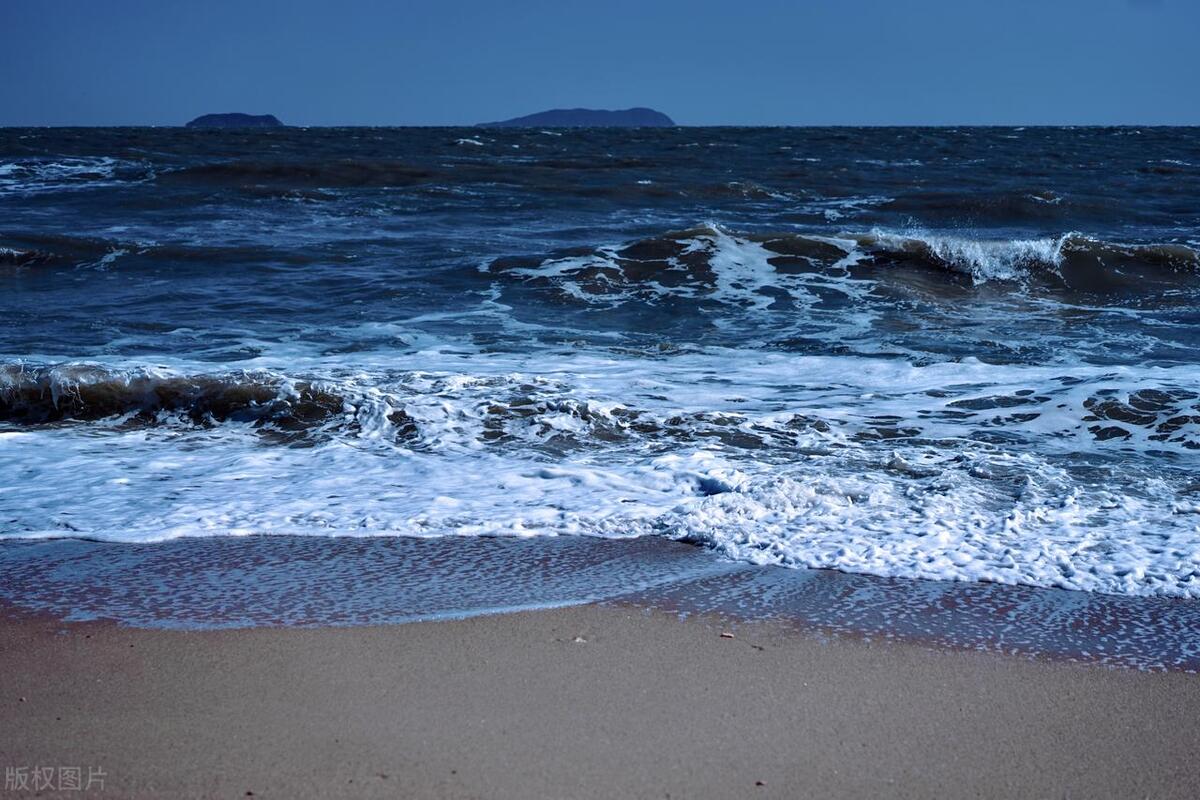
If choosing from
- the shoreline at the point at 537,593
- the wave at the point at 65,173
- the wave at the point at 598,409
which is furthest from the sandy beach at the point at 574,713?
the wave at the point at 65,173

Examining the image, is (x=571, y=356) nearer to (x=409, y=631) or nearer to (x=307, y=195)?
(x=409, y=631)

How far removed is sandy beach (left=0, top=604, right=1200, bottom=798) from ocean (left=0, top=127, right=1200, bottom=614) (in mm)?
755

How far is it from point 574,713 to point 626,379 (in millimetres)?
3996

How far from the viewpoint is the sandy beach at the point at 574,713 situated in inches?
90.0

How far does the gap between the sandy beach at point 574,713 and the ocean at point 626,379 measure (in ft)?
2.48

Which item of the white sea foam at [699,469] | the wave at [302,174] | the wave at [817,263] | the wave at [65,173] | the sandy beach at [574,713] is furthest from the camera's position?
the wave at [302,174]

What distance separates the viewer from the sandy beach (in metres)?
2.29

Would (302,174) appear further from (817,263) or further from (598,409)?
(598,409)

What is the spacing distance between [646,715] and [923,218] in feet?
46.6

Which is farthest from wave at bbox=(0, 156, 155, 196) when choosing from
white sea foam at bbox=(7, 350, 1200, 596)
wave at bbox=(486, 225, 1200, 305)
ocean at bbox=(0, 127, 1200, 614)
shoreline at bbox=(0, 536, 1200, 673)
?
shoreline at bbox=(0, 536, 1200, 673)

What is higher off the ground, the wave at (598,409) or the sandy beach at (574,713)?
the wave at (598,409)

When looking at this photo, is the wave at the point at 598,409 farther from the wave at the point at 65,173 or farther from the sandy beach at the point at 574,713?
the wave at the point at 65,173

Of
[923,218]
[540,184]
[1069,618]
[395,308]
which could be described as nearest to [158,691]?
[1069,618]

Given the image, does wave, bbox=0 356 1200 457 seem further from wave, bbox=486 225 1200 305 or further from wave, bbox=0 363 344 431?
wave, bbox=486 225 1200 305
